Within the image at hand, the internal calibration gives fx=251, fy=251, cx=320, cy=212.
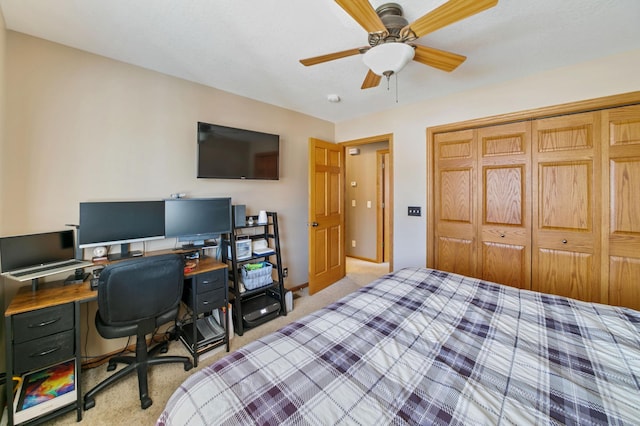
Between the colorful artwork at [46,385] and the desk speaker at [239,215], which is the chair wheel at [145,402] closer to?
the colorful artwork at [46,385]

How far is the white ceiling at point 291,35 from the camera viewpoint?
1531 mm

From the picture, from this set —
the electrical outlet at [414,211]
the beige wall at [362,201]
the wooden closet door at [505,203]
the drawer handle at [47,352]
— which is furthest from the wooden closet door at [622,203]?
the drawer handle at [47,352]

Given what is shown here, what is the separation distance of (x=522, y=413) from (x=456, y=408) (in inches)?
7.6

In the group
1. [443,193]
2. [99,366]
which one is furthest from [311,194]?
[99,366]

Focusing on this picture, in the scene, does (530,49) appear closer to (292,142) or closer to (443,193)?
(443,193)

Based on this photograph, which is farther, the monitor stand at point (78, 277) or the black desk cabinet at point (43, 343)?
the monitor stand at point (78, 277)

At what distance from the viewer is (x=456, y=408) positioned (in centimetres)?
79

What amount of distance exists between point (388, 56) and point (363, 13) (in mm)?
326

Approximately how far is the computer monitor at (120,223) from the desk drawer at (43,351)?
0.63 meters

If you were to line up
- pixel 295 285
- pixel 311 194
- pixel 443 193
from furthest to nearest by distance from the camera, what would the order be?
pixel 295 285 < pixel 311 194 < pixel 443 193

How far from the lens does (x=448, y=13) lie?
1198mm

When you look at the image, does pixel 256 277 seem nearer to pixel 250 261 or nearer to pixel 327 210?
pixel 250 261

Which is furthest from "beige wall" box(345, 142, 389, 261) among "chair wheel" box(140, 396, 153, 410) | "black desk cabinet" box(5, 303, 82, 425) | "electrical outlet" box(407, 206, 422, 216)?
"black desk cabinet" box(5, 303, 82, 425)

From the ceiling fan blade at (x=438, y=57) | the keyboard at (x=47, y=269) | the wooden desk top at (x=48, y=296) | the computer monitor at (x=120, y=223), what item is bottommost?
the wooden desk top at (x=48, y=296)
